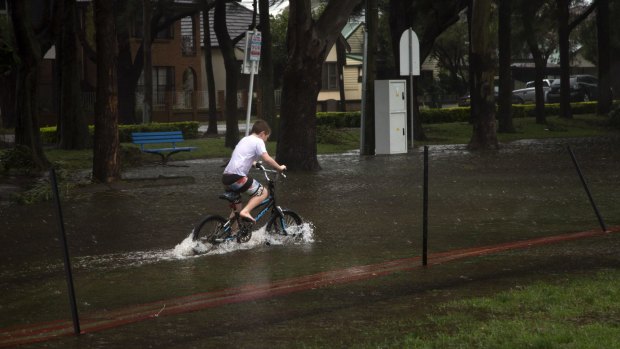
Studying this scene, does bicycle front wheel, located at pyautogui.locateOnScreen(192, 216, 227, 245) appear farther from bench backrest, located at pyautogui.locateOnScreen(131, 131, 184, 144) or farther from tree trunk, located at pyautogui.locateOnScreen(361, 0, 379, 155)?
tree trunk, located at pyautogui.locateOnScreen(361, 0, 379, 155)

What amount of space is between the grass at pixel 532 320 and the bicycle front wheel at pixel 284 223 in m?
4.03

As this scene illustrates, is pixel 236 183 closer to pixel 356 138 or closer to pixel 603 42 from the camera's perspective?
pixel 356 138

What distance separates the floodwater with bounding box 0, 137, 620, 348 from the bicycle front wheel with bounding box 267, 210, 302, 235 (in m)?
0.14

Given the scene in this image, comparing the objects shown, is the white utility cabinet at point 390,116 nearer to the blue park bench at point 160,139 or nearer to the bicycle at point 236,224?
the blue park bench at point 160,139

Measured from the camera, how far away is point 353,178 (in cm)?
2136

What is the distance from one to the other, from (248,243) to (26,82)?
12163 millimetres

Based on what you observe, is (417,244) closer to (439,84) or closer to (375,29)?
(375,29)

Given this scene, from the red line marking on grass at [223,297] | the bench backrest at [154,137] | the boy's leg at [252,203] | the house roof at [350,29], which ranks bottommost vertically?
the red line marking on grass at [223,297]

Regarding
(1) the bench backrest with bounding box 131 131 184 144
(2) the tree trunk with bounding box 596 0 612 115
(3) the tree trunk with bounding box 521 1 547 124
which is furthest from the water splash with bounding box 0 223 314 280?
(2) the tree trunk with bounding box 596 0 612 115

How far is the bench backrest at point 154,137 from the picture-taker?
25.7m

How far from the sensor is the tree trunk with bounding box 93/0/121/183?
19547 millimetres

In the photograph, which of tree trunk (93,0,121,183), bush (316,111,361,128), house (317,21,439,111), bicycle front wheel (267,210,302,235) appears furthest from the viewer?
house (317,21,439,111)

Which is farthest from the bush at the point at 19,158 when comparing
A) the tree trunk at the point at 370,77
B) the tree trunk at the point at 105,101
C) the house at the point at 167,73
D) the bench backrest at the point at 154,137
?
the house at the point at 167,73

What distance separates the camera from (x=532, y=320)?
7980 mm
